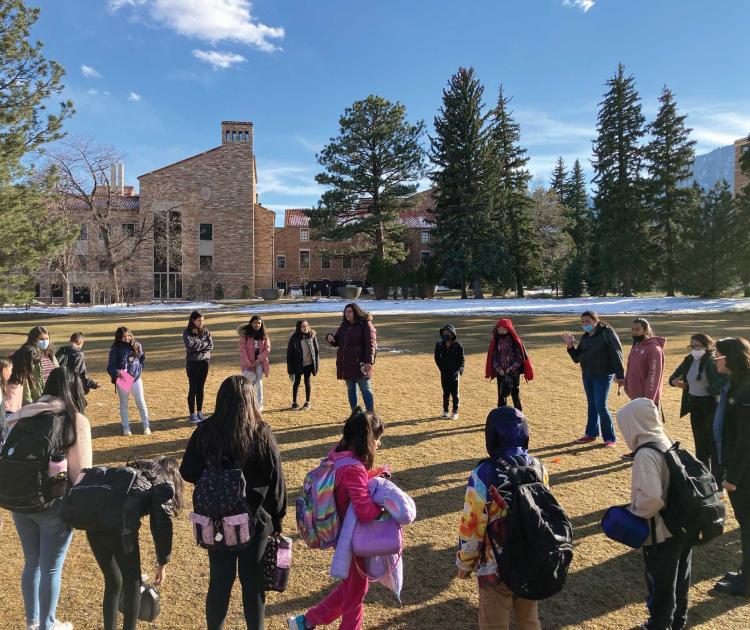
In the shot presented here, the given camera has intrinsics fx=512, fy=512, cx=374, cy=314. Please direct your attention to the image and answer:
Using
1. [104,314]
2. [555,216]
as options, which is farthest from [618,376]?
[555,216]

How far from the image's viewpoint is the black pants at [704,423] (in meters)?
5.57

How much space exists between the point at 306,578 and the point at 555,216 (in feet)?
163

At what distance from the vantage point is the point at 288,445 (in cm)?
731

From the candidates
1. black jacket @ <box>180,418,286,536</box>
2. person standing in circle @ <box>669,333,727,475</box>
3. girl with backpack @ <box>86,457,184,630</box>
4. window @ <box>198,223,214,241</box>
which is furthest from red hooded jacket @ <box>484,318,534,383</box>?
window @ <box>198,223,214,241</box>

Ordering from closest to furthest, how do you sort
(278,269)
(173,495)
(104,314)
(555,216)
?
1. (173,495)
2. (104,314)
3. (555,216)
4. (278,269)

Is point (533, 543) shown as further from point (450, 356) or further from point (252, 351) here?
point (252, 351)

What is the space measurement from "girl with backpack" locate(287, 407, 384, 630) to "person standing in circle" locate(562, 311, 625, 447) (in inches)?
190

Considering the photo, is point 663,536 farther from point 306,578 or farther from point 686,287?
point 686,287

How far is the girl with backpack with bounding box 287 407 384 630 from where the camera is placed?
2.84m

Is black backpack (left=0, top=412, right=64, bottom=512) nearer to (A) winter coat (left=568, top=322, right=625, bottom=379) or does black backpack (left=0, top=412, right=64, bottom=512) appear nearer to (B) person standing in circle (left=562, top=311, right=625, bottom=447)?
(B) person standing in circle (left=562, top=311, right=625, bottom=447)

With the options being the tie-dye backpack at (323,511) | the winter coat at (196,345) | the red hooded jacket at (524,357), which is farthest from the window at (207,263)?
the tie-dye backpack at (323,511)

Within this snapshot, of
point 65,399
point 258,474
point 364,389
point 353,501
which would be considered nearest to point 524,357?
point 364,389

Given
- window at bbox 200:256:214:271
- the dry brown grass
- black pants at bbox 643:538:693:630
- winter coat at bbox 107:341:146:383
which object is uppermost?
window at bbox 200:256:214:271

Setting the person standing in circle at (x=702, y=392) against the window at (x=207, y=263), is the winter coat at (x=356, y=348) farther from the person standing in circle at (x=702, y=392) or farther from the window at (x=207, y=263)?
the window at (x=207, y=263)
